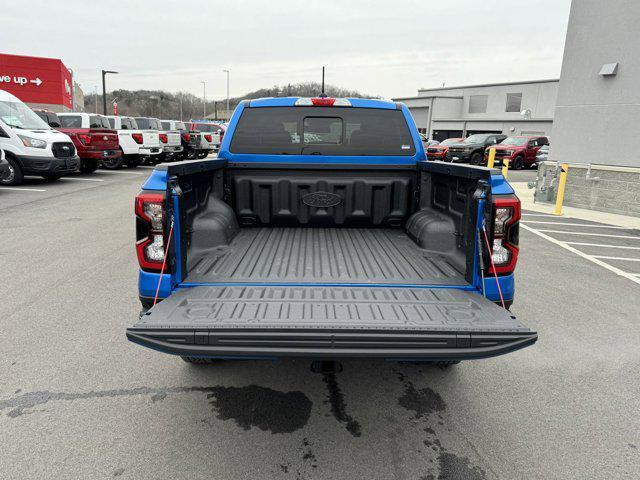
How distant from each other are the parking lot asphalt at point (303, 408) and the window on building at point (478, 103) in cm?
4979

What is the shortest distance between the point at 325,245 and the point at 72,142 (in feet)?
41.8

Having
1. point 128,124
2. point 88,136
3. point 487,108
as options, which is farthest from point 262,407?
point 487,108

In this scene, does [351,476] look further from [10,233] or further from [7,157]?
[7,157]

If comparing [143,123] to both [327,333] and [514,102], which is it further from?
[514,102]

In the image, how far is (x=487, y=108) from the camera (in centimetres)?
4950

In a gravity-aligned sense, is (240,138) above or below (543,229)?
above

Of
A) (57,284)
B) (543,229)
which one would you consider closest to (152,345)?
(57,284)

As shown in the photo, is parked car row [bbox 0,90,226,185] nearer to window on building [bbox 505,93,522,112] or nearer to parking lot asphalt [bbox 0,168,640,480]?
parking lot asphalt [bbox 0,168,640,480]

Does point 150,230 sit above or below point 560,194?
above

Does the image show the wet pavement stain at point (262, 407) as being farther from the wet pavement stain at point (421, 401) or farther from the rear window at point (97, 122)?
the rear window at point (97, 122)

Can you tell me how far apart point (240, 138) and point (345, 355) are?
287cm

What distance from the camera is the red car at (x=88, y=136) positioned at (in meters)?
15.6

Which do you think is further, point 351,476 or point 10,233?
point 10,233

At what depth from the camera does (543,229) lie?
30.3 ft
